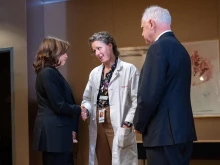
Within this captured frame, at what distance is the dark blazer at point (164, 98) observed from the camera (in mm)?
1686

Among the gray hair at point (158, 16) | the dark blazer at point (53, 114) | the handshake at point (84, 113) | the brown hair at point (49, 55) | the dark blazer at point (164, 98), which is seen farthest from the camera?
the handshake at point (84, 113)

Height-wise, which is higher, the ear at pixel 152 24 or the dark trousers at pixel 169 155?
the ear at pixel 152 24

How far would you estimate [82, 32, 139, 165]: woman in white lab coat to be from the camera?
95.3 inches

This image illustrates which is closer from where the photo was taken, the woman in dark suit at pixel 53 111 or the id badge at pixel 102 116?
the woman in dark suit at pixel 53 111

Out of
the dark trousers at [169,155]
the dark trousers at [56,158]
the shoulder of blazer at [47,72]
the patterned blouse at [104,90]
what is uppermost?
the shoulder of blazer at [47,72]

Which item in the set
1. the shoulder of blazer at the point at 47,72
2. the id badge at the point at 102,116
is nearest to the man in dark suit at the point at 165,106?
the id badge at the point at 102,116

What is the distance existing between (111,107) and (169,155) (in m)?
0.83

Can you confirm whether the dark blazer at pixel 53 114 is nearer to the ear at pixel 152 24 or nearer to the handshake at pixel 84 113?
the handshake at pixel 84 113

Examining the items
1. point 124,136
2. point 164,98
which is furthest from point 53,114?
point 164,98

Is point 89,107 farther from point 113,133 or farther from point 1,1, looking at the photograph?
point 1,1

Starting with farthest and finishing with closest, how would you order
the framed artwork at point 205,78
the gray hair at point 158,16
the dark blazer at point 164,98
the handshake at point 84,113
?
the framed artwork at point 205,78
the handshake at point 84,113
the gray hair at point 158,16
the dark blazer at point 164,98

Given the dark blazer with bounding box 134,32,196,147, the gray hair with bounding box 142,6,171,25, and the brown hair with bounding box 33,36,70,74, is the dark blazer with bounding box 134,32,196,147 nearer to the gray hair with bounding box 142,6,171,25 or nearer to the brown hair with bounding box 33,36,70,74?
the gray hair with bounding box 142,6,171,25

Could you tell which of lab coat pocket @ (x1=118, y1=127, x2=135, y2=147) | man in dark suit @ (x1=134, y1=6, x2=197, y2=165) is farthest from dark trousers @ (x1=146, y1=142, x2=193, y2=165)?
lab coat pocket @ (x1=118, y1=127, x2=135, y2=147)

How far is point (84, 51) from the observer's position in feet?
13.2
